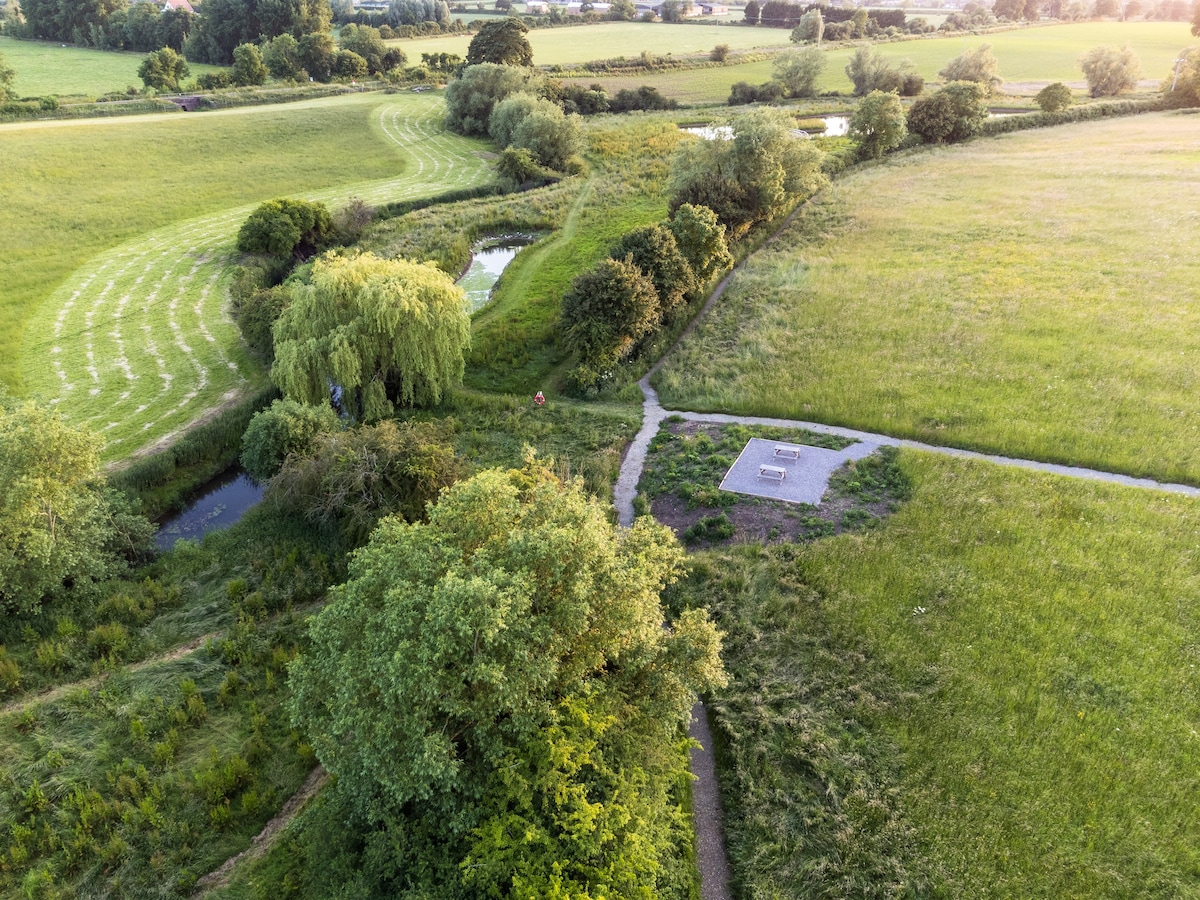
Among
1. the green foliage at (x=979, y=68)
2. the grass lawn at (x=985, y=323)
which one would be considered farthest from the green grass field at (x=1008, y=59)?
the grass lawn at (x=985, y=323)

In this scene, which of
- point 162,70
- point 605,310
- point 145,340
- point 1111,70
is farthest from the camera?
point 1111,70

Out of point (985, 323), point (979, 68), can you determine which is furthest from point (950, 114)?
point (985, 323)

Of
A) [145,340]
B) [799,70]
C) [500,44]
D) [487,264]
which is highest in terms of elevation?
[500,44]

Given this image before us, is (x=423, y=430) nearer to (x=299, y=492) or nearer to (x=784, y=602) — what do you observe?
(x=299, y=492)

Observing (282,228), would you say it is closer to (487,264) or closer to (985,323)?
(487,264)

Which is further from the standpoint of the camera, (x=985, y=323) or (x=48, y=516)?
(x=985, y=323)

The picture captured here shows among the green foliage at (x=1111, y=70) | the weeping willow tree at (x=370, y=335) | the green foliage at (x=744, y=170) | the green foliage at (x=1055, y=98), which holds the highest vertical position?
the green foliage at (x=1111, y=70)

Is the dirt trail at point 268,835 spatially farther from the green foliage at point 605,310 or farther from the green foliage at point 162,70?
the green foliage at point 162,70
